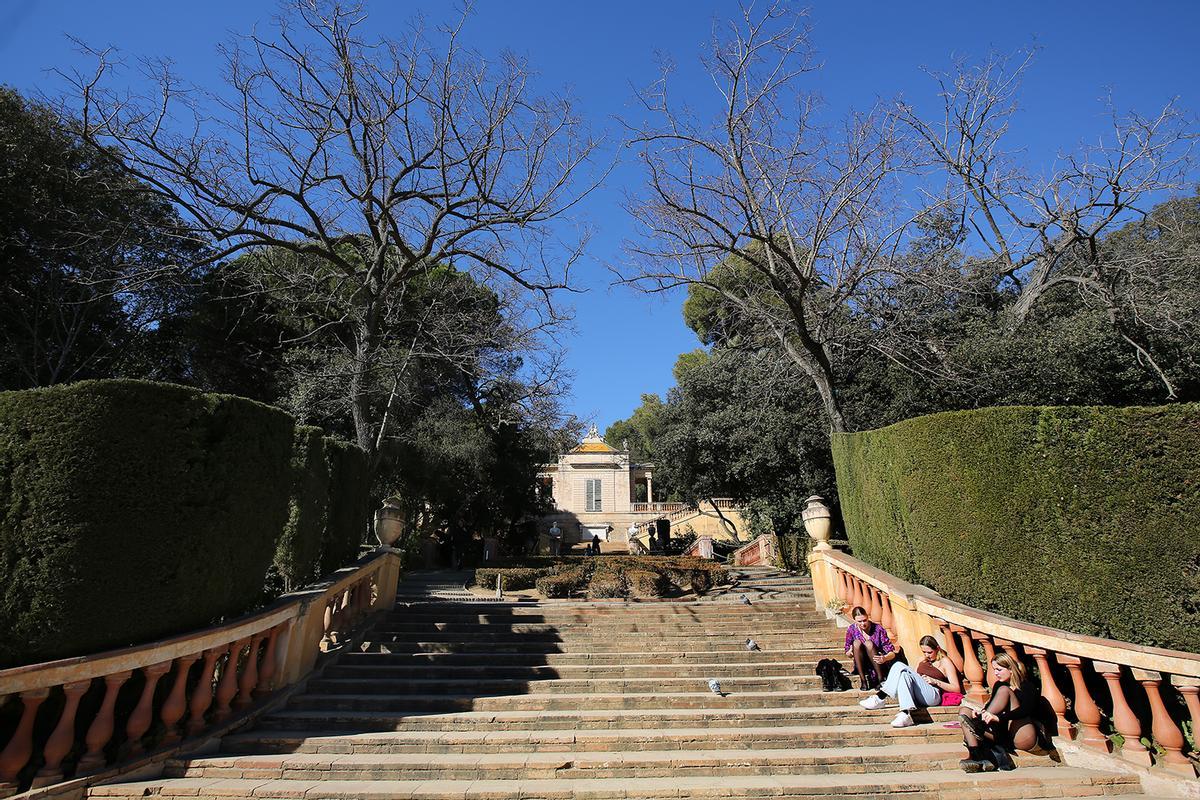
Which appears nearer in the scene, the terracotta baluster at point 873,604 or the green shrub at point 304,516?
the green shrub at point 304,516

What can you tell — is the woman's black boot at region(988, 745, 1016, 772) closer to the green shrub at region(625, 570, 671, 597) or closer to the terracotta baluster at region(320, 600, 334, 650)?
the terracotta baluster at region(320, 600, 334, 650)

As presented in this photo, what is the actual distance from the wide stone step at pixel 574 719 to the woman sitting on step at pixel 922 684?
151mm

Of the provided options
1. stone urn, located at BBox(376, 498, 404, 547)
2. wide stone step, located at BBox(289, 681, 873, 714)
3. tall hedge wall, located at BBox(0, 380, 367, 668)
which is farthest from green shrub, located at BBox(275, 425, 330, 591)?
stone urn, located at BBox(376, 498, 404, 547)

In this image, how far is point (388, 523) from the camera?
11.6m

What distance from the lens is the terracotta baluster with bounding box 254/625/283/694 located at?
7156mm

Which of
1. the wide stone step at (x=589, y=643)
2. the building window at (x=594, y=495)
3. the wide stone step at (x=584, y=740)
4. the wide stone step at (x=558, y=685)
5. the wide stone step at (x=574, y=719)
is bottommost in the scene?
the wide stone step at (x=584, y=740)

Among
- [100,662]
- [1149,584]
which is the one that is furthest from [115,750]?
[1149,584]

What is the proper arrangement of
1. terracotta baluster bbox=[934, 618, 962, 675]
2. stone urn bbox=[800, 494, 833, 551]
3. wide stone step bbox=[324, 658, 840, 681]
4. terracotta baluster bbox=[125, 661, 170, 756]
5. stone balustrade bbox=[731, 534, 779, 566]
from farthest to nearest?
stone balustrade bbox=[731, 534, 779, 566]
stone urn bbox=[800, 494, 833, 551]
wide stone step bbox=[324, 658, 840, 681]
terracotta baluster bbox=[934, 618, 962, 675]
terracotta baluster bbox=[125, 661, 170, 756]

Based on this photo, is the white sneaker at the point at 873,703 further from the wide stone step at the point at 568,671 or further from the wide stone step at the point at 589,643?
the wide stone step at the point at 589,643

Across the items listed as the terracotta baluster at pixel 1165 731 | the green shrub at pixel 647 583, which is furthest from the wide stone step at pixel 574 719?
the green shrub at pixel 647 583

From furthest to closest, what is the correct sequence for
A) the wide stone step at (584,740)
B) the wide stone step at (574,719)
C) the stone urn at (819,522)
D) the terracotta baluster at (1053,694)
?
the stone urn at (819,522) → the wide stone step at (574,719) → the wide stone step at (584,740) → the terracotta baluster at (1053,694)

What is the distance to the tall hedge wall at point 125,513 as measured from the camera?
5191 millimetres

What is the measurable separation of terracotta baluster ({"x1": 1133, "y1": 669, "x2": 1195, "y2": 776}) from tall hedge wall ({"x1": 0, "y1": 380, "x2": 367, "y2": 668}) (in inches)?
332

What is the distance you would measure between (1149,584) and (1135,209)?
41.7 feet
